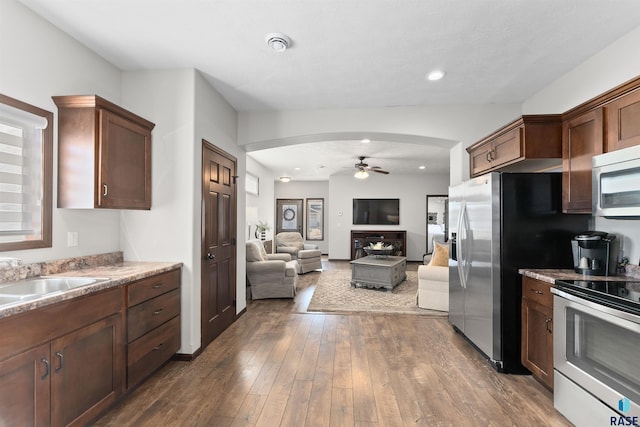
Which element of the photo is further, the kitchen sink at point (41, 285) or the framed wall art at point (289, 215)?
the framed wall art at point (289, 215)

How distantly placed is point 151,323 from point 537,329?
3028mm

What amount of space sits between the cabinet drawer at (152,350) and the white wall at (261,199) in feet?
15.2

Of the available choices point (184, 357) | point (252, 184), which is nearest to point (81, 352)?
point (184, 357)

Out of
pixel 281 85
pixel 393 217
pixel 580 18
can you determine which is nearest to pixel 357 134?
pixel 281 85

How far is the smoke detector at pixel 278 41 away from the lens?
245 cm

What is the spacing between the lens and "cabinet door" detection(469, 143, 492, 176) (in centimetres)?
338

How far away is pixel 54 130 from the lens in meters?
2.35

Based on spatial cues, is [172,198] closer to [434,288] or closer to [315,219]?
[434,288]

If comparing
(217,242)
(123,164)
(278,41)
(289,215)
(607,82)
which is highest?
(278,41)

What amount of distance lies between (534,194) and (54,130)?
387 cm

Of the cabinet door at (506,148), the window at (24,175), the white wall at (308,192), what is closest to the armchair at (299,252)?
the white wall at (308,192)

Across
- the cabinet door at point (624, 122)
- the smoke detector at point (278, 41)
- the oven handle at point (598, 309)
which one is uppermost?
the smoke detector at point (278, 41)

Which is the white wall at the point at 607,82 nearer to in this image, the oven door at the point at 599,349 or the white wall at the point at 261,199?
the oven door at the point at 599,349

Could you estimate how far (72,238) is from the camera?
2494 millimetres
